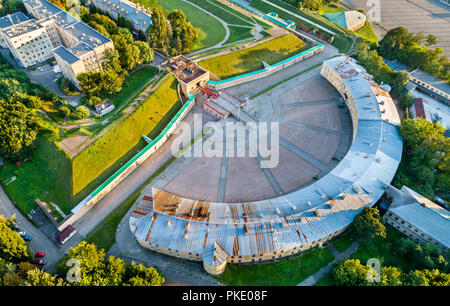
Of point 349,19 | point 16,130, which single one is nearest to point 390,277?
point 16,130

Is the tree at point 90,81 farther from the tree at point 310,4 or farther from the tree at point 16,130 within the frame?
the tree at point 310,4

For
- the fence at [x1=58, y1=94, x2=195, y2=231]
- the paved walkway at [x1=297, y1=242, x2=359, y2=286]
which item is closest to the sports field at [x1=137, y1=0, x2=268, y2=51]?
the fence at [x1=58, y1=94, x2=195, y2=231]

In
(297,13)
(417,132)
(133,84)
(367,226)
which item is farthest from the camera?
(297,13)

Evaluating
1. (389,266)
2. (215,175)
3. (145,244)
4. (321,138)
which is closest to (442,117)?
(321,138)

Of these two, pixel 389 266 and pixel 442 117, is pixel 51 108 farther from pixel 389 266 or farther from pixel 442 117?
pixel 442 117

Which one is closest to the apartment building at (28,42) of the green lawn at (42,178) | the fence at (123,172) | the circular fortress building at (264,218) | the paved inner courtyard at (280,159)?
the green lawn at (42,178)

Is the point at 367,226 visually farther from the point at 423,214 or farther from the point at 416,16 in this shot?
the point at 416,16
